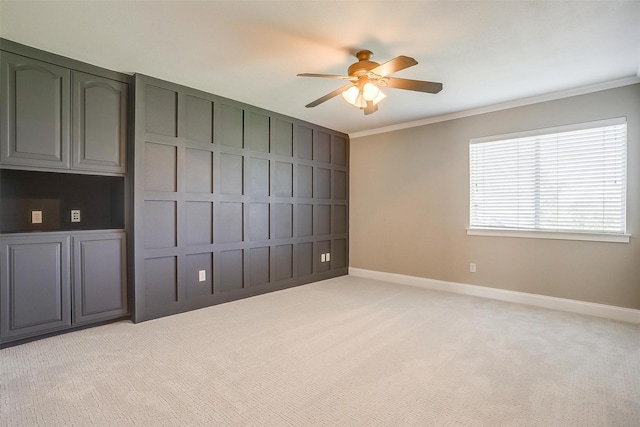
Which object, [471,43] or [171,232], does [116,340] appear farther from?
[471,43]

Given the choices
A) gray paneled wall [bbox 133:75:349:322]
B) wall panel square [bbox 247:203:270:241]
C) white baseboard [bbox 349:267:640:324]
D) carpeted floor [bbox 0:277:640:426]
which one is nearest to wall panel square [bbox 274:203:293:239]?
gray paneled wall [bbox 133:75:349:322]

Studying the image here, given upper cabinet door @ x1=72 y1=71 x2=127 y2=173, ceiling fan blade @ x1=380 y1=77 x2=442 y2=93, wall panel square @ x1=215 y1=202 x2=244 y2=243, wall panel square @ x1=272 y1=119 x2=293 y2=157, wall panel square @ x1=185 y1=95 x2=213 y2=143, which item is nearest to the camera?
ceiling fan blade @ x1=380 y1=77 x2=442 y2=93

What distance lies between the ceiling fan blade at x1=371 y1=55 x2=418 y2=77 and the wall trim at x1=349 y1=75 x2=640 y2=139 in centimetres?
244

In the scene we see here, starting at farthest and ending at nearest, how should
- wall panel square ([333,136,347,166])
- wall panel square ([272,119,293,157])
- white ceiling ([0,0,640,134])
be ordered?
wall panel square ([333,136,347,166]) → wall panel square ([272,119,293,157]) → white ceiling ([0,0,640,134])

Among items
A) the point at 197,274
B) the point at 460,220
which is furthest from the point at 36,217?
the point at 460,220

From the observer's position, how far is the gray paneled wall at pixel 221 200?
133 inches

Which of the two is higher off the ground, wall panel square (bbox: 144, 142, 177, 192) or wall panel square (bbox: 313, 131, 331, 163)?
wall panel square (bbox: 313, 131, 331, 163)

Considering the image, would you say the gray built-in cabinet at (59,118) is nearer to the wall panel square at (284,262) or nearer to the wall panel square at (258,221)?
the wall panel square at (258,221)

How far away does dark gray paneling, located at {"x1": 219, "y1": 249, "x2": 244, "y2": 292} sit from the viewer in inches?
157

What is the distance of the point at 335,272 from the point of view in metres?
5.56

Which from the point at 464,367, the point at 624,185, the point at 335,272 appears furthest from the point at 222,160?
the point at 624,185

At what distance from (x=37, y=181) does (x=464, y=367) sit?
4.25m

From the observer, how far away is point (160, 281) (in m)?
3.45

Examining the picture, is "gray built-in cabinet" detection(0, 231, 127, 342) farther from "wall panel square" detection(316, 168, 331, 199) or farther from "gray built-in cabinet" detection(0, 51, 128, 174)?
"wall panel square" detection(316, 168, 331, 199)
